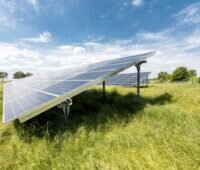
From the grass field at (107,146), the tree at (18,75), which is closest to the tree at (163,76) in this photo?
the tree at (18,75)

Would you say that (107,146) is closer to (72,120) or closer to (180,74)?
(72,120)

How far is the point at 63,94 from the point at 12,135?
2.28 metres

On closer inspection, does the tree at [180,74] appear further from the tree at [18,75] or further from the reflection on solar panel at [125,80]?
the tree at [18,75]

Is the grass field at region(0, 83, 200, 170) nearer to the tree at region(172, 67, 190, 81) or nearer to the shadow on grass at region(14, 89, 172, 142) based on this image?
the shadow on grass at region(14, 89, 172, 142)

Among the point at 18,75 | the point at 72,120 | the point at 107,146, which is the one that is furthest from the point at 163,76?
the point at 107,146

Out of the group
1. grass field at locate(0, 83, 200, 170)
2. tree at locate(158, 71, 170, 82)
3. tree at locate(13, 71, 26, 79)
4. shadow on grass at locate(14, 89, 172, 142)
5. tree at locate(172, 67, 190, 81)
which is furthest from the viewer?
tree at locate(13, 71, 26, 79)

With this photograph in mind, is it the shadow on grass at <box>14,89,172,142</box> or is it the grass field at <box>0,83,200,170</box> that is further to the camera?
the shadow on grass at <box>14,89,172,142</box>

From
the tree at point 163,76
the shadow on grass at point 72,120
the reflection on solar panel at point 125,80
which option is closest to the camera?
the shadow on grass at point 72,120

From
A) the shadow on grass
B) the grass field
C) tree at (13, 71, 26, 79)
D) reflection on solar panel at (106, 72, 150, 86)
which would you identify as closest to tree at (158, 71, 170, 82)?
reflection on solar panel at (106, 72, 150, 86)

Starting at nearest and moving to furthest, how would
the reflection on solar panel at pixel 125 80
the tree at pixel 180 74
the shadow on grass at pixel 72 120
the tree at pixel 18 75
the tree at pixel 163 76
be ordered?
the shadow on grass at pixel 72 120 → the reflection on solar panel at pixel 125 80 → the tree at pixel 180 74 → the tree at pixel 163 76 → the tree at pixel 18 75

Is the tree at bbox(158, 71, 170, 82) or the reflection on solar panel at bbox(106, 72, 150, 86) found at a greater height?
the reflection on solar panel at bbox(106, 72, 150, 86)

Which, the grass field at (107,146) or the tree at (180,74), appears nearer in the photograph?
the grass field at (107,146)

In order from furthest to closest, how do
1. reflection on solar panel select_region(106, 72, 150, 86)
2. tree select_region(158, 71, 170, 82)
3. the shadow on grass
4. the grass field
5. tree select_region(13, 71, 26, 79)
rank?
tree select_region(13, 71, 26, 79) → tree select_region(158, 71, 170, 82) → reflection on solar panel select_region(106, 72, 150, 86) → the shadow on grass → the grass field

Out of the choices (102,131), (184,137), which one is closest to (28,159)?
(102,131)
